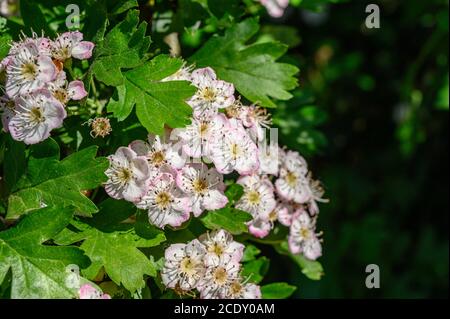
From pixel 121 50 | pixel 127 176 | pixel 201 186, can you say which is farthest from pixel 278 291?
pixel 121 50

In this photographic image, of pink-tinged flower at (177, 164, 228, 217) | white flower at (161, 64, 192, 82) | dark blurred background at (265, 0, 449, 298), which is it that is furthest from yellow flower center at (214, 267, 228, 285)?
dark blurred background at (265, 0, 449, 298)

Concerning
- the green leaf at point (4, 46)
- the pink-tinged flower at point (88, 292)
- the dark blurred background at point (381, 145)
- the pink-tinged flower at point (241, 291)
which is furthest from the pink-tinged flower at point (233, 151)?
the dark blurred background at point (381, 145)

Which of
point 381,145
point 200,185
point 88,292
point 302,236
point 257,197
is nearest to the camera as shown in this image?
point 88,292

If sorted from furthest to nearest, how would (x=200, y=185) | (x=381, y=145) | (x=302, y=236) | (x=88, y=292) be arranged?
(x=381, y=145)
(x=302, y=236)
(x=200, y=185)
(x=88, y=292)

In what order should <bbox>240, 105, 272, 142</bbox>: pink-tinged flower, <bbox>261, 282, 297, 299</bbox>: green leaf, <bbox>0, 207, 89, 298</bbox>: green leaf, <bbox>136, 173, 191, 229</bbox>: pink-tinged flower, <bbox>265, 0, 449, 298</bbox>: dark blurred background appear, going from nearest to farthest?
<bbox>0, 207, 89, 298</bbox>: green leaf → <bbox>136, 173, 191, 229</bbox>: pink-tinged flower → <bbox>240, 105, 272, 142</bbox>: pink-tinged flower → <bbox>261, 282, 297, 299</bbox>: green leaf → <bbox>265, 0, 449, 298</bbox>: dark blurred background

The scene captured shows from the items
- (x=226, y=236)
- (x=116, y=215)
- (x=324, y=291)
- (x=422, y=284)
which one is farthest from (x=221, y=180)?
(x=422, y=284)

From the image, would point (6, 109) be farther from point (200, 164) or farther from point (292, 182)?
point (292, 182)

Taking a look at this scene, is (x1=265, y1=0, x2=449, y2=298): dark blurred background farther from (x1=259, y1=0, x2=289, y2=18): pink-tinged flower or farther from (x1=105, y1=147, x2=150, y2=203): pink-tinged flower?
(x1=105, y1=147, x2=150, y2=203): pink-tinged flower
